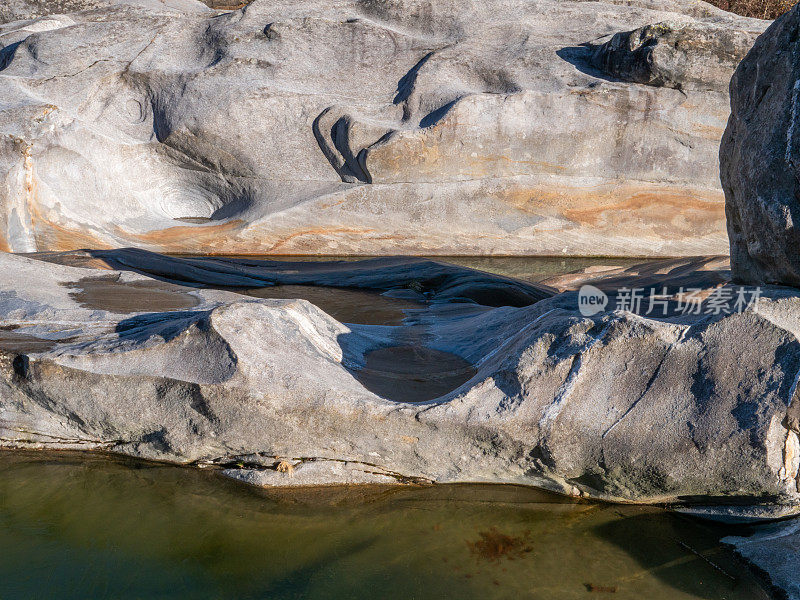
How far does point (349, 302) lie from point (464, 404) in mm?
1662

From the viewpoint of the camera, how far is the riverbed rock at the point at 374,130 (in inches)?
254

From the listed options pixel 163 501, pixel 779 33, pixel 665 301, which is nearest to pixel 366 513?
pixel 163 501

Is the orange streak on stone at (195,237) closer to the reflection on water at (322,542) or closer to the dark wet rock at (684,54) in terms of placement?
the dark wet rock at (684,54)

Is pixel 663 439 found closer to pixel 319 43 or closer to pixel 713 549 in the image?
pixel 713 549

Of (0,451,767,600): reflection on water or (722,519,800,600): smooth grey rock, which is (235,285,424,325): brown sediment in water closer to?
(0,451,767,600): reflection on water

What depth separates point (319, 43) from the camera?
6848 millimetres

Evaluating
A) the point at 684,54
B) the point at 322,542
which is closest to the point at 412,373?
the point at 322,542

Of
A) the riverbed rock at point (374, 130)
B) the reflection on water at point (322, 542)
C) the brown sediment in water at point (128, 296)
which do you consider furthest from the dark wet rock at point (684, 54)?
the reflection on water at point (322, 542)

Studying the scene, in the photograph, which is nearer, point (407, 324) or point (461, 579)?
point (461, 579)

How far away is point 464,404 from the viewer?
2.52 meters

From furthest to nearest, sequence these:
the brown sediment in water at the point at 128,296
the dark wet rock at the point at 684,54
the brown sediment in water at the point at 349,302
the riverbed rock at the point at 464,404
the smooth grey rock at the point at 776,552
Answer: the dark wet rock at the point at 684,54 < the brown sediment in water at the point at 349,302 < the brown sediment in water at the point at 128,296 < the riverbed rock at the point at 464,404 < the smooth grey rock at the point at 776,552

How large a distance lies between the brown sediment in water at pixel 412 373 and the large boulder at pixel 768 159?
1.14m

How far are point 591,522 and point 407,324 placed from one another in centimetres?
141

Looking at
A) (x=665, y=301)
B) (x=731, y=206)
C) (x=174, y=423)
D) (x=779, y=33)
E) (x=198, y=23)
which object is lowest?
(x=174, y=423)
